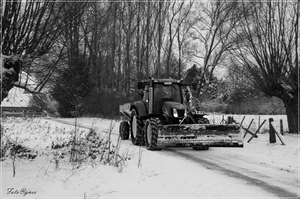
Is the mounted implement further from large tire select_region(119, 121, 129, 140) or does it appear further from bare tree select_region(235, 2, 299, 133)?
bare tree select_region(235, 2, 299, 133)

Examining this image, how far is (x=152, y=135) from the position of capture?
8.16 meters

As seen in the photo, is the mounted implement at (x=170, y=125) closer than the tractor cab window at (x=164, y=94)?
Yes

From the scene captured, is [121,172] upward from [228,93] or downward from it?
downward

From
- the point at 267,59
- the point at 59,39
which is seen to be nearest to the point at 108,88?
the point at 267,59

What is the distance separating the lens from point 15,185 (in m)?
4.58

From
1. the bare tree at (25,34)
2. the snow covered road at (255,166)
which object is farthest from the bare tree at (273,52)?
the bare tree at (25,34)

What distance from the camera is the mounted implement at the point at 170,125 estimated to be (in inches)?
306

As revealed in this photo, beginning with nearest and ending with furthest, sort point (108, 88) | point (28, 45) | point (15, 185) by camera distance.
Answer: point (15, 185), point (28, 45), point (108, 88)

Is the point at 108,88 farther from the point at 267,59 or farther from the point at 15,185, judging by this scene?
the point at 15,185

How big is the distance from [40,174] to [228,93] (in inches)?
1492

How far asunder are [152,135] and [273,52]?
706 cm

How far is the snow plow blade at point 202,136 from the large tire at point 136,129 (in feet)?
5.26
